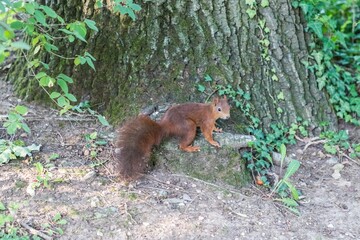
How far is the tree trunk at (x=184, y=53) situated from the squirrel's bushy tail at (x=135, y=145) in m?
0.41

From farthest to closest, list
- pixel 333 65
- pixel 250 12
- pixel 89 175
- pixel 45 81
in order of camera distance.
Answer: pixel 333 65 < pixel 250 12 < pixel 89 175 < pixel 45 81

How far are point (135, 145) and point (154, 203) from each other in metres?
0.39

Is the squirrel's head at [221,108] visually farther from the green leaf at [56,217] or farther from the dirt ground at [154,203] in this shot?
the green leaf at [56,217]

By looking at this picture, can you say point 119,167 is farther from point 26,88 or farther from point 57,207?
point 26,88

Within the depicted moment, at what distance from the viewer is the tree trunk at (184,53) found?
12.1 feet

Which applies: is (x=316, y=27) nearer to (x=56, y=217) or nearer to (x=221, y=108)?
(x=221, y=108)

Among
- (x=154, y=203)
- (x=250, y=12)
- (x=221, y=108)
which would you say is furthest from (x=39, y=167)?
(x=250, y=12)

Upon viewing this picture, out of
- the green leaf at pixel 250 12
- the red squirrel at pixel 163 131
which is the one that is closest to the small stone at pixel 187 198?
the red squirrel at pixel 163 131

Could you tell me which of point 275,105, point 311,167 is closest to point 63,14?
point 275,105

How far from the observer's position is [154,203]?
3146 mm

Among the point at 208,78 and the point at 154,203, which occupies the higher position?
the point at 208,78

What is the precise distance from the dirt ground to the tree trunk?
0.41 metres

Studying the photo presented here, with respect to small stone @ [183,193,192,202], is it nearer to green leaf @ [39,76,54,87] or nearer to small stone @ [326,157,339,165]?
green leaf @ [39,76,54,87]

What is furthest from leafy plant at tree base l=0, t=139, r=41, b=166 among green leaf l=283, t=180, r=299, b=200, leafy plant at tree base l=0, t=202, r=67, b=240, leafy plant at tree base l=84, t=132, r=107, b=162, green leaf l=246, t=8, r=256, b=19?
green leaf l=246, t=8, r=256, b=19
